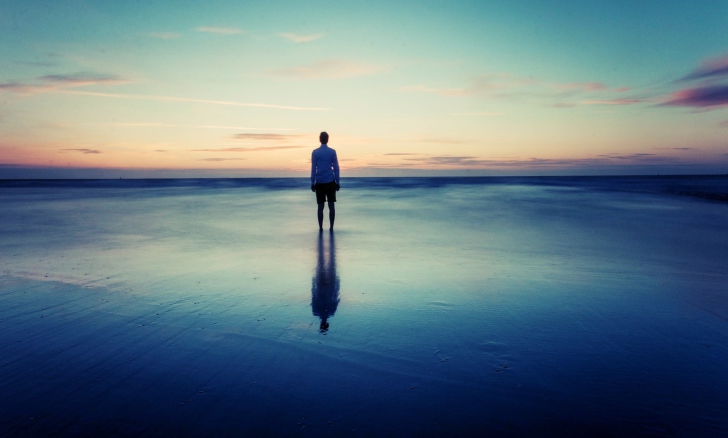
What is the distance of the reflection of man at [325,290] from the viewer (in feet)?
11.6

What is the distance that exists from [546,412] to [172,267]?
4.56 metres

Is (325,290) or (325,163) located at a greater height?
(325,163)

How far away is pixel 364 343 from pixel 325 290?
142 cm

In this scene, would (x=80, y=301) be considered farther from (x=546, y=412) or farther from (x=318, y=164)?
(x=318, y=164)

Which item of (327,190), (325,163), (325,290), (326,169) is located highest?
(325,163)

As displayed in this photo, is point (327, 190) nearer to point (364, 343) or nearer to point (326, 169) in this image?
point (326, 169)

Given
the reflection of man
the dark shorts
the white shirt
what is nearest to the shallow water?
the reflection of man

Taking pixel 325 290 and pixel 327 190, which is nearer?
pixel 325 290

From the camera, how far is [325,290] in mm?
4242

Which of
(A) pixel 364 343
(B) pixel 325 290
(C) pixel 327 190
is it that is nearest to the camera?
(A) pixel 364 343

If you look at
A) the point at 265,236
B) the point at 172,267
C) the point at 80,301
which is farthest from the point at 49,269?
the point at 265,236

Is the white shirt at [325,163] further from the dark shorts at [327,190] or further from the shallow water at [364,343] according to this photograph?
the shallow water at [364,343]

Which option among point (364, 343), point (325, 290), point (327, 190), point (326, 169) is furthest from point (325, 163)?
point (364, 343)

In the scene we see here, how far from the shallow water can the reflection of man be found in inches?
1.1
